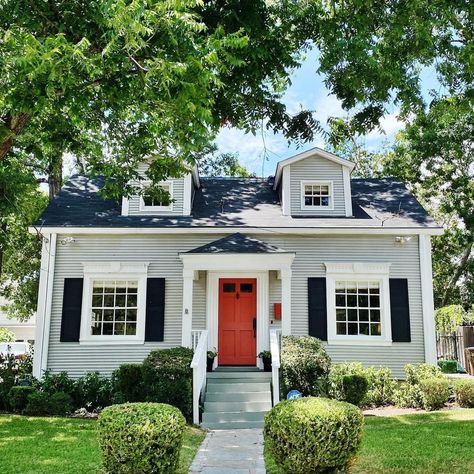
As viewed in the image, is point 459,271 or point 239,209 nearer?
point 239,209

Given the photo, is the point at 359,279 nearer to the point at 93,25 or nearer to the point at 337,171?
the point at 337,171

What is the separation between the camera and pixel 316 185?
13219mm

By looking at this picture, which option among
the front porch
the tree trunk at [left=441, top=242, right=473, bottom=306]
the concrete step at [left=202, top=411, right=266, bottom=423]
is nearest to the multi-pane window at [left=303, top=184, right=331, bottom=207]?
the front porch

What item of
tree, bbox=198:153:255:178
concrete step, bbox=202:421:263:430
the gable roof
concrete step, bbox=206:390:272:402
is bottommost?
concrete step, bbox=202:421:263:430

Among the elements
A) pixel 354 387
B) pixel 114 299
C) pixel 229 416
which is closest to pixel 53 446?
pixel 229 416

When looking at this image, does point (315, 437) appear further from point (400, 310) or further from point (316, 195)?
point (316, 195)

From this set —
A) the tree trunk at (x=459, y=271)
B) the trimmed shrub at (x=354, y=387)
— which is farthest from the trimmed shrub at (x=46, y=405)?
the tree trunk at (x=459, y=271)

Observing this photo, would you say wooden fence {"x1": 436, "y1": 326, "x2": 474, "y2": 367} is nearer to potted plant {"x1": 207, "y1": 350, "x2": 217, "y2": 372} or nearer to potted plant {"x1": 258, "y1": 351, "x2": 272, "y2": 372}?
potted plant {"x1": 258, "y1": 351, "x2": 272, "y2": 372}

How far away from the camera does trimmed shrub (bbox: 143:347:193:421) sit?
8.84 meters

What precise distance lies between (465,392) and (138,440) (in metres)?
7.84

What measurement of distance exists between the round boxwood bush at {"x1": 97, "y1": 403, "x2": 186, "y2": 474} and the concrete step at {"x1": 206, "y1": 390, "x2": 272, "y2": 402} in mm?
4951

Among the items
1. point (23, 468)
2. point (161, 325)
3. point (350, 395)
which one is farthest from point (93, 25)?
point (350, 395)

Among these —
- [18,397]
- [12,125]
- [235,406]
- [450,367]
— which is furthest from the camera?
[450,367]

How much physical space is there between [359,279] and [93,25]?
27.7 feet
